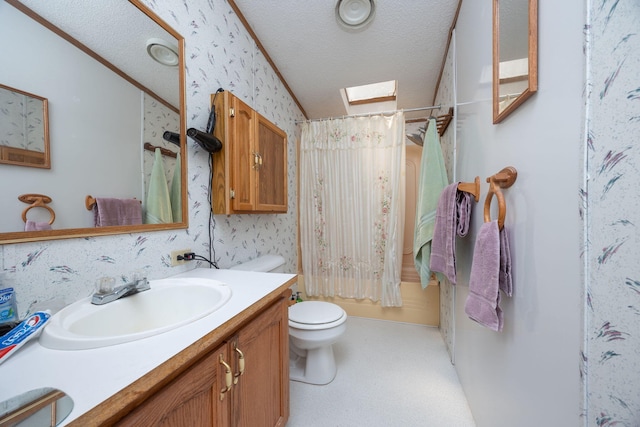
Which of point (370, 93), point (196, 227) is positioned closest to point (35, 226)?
point (196, 227)

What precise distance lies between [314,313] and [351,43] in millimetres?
A: 1991

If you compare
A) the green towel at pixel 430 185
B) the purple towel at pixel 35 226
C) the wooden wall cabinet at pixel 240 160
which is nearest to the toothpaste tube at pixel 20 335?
the purple towel at pixel 35 226

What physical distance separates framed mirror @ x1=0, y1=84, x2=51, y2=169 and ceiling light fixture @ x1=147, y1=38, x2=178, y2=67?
1.73 feet

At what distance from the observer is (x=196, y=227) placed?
4.13ft

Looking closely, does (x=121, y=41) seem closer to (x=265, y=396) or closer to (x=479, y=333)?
(x=265, y=396)

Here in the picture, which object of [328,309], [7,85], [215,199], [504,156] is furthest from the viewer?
[328,309]

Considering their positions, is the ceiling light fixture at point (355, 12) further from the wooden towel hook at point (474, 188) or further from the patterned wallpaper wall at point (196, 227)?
the wooden towel hook at point (474, 188)

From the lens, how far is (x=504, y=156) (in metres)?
0.88

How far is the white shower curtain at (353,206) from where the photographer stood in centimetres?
219

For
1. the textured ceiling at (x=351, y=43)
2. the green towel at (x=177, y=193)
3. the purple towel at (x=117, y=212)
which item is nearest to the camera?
the purple towel at (x=117, y=212)

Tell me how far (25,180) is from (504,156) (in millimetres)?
1574

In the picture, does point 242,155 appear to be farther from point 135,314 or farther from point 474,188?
point 474,188

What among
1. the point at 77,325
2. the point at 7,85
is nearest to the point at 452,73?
the point at 7,85

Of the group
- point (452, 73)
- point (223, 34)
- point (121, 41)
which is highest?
point (223, 34)
